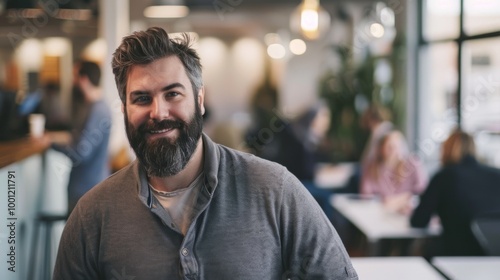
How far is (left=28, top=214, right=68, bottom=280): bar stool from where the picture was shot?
10.9 ft

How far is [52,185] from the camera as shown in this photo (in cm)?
416

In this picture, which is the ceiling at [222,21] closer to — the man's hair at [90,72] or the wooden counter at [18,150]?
the man's hair at [90,72]

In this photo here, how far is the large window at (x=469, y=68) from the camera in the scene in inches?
204

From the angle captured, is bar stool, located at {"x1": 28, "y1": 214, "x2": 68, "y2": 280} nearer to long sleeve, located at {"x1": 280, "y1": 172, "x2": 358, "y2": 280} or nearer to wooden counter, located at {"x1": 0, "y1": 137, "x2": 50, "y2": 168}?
wooden counter, located at {"x1": 0, "y1": 137, "x2": 50, "y2": 168}

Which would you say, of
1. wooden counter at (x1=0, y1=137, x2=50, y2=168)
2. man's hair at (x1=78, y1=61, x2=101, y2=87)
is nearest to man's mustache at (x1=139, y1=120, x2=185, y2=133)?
wooden counter at (x1=0, y1=137, x2=50, y2=168)

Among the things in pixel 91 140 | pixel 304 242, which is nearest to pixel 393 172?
pixel 91 140

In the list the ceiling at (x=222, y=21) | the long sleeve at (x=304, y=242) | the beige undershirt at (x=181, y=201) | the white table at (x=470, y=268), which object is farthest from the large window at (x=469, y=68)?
the beige undershirt at (x=181, y=201)

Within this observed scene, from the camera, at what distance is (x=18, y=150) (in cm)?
299

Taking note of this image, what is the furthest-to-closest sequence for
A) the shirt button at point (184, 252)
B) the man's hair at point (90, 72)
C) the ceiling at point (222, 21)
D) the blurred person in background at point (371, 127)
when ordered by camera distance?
the ceiling at point (222, 21) < the blurred person in background at point (371, 127) < the man's hair at point (90, 72) < the shirt button at point (184, 252)

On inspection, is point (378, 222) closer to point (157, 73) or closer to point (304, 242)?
point (304, 242)

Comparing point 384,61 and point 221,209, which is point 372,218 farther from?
point 384,61

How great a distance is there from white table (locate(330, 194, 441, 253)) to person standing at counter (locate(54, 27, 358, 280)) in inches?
86.1

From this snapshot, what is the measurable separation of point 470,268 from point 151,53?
1819 mm

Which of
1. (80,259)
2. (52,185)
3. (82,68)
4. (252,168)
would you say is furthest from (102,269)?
(82,68)
